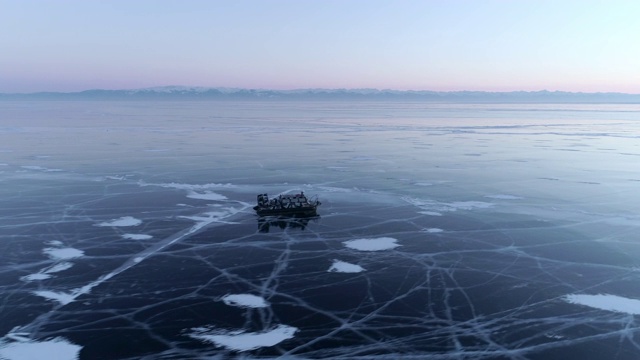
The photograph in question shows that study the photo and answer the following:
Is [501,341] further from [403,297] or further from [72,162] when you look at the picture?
[72,162]

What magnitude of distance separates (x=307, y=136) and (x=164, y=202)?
27683 mm

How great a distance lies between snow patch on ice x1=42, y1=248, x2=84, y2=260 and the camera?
1385 centimetres

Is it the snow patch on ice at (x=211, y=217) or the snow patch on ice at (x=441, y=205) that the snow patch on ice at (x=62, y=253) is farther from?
the snow patch on ice at (x=441, y=205)

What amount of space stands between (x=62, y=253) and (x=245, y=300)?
19.4ft

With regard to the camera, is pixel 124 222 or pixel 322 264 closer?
pixel 322 264

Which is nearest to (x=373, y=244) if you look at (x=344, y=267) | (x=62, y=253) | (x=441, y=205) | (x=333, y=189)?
(x=344, y=267)

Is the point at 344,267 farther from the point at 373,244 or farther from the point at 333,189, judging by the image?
the point at 333,189

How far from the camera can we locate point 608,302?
37.6ft

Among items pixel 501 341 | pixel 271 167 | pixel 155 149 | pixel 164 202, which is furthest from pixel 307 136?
pixel 501 341

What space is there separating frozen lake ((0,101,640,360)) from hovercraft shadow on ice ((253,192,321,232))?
22 centimetres

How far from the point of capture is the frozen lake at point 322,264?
31.9 feet

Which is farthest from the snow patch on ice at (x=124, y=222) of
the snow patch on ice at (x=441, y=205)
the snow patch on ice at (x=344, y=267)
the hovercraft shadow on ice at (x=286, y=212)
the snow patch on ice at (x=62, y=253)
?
the snow patch on ice at (x=441, y=205)

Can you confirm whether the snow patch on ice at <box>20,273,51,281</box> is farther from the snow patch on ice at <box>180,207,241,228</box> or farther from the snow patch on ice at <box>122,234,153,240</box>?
the snow patch on ice at <box>180,207,241,228</box>

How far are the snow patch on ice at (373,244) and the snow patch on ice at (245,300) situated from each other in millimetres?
4215
